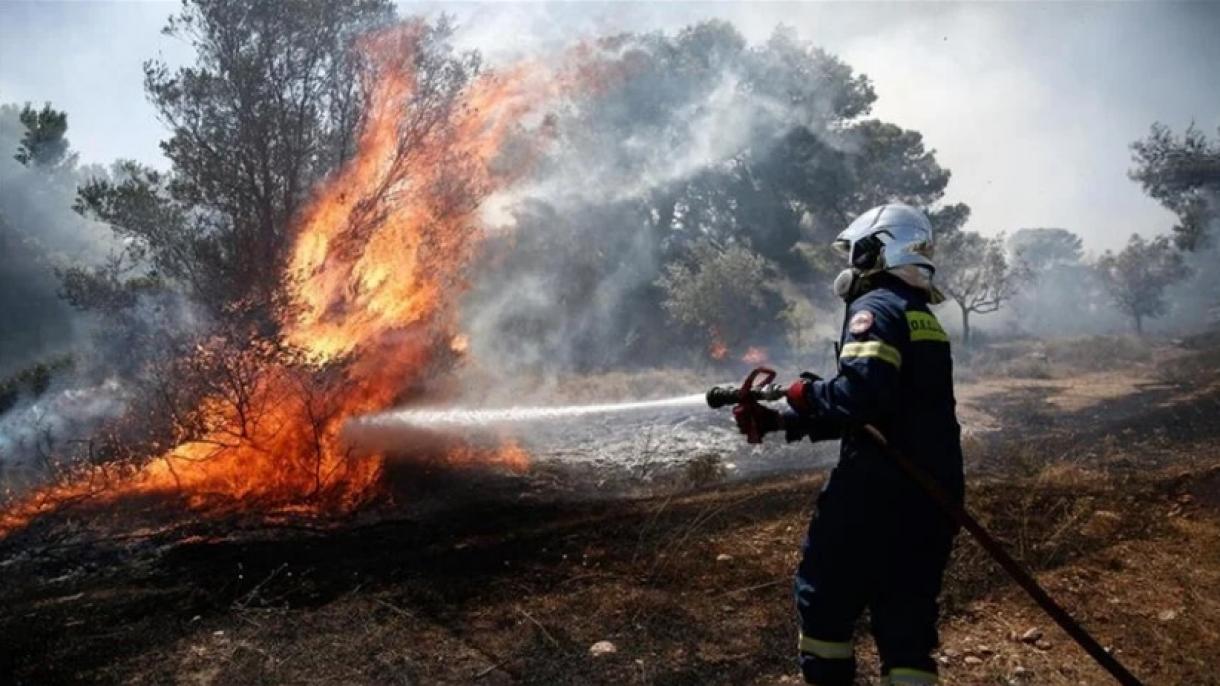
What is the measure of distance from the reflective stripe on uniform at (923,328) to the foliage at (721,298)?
26058mm

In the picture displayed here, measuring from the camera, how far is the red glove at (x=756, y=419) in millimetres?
3598

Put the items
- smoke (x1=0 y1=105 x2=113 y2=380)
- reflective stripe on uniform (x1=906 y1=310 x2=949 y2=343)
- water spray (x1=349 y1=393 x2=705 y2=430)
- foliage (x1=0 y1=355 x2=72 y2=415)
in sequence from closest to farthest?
reflective stripe on uniform (x1=906 y1=310 x2=949 y2=343) < water spray (x1=349 y1=393 x2=705 y2=430) < foliage (x1=0 y1=355 x2=72 y2=415) < smoke (x1=0 y1=105 x2=113 y2=380)

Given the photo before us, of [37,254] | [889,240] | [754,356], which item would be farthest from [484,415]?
[37,254]

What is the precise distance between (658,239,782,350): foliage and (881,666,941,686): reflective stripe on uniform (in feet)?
86.9

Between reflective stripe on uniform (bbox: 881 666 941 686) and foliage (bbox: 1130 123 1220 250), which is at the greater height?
foliage (bbox: 1130 123 1220 250)

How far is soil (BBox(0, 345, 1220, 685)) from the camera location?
4273mm

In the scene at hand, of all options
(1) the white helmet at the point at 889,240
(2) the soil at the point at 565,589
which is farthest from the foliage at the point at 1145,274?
(1) the white helmet at the point at 889,240

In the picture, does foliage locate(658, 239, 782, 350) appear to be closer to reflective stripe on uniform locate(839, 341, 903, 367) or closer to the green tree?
the green tree

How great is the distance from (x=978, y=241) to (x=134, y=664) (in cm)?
3909

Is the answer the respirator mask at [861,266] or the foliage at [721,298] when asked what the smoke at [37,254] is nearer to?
the foliage at [721,298]

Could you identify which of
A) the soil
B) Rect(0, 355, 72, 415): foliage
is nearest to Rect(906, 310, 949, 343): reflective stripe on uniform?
the soil

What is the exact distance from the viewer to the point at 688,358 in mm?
29547

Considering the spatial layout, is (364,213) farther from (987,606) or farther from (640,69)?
(640,69)

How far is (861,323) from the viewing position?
3.23 meters
